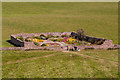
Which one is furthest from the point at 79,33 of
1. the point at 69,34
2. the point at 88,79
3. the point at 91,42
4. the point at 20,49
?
the point at 88,79

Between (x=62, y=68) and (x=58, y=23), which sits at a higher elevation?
(x=58, y=23)

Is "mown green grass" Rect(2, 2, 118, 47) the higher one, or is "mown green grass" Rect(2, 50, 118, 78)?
"mown green grass" Rect(2, 2, 118, 47)

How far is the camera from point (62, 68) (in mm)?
27719

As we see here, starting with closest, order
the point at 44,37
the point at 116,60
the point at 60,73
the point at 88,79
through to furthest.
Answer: the point at 88,79 < the point at 60,73 < the point at 116,60 < the point at 44,37

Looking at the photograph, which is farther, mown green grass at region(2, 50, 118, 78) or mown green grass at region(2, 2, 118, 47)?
mown green grass at region(2, 2, 118, 47)

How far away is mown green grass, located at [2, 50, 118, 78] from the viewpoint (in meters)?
24.8

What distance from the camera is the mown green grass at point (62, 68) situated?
81.3 ft

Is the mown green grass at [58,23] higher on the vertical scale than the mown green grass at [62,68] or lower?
higher

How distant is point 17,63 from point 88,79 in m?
12.6

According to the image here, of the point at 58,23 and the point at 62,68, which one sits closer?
the point at 62,68

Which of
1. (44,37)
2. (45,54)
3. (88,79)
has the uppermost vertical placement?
(44,37)

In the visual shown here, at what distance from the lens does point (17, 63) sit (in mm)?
29672

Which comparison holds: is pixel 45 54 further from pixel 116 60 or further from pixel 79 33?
pixel 79 33

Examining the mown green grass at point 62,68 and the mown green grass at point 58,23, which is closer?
the mown green grass at point 62,68
